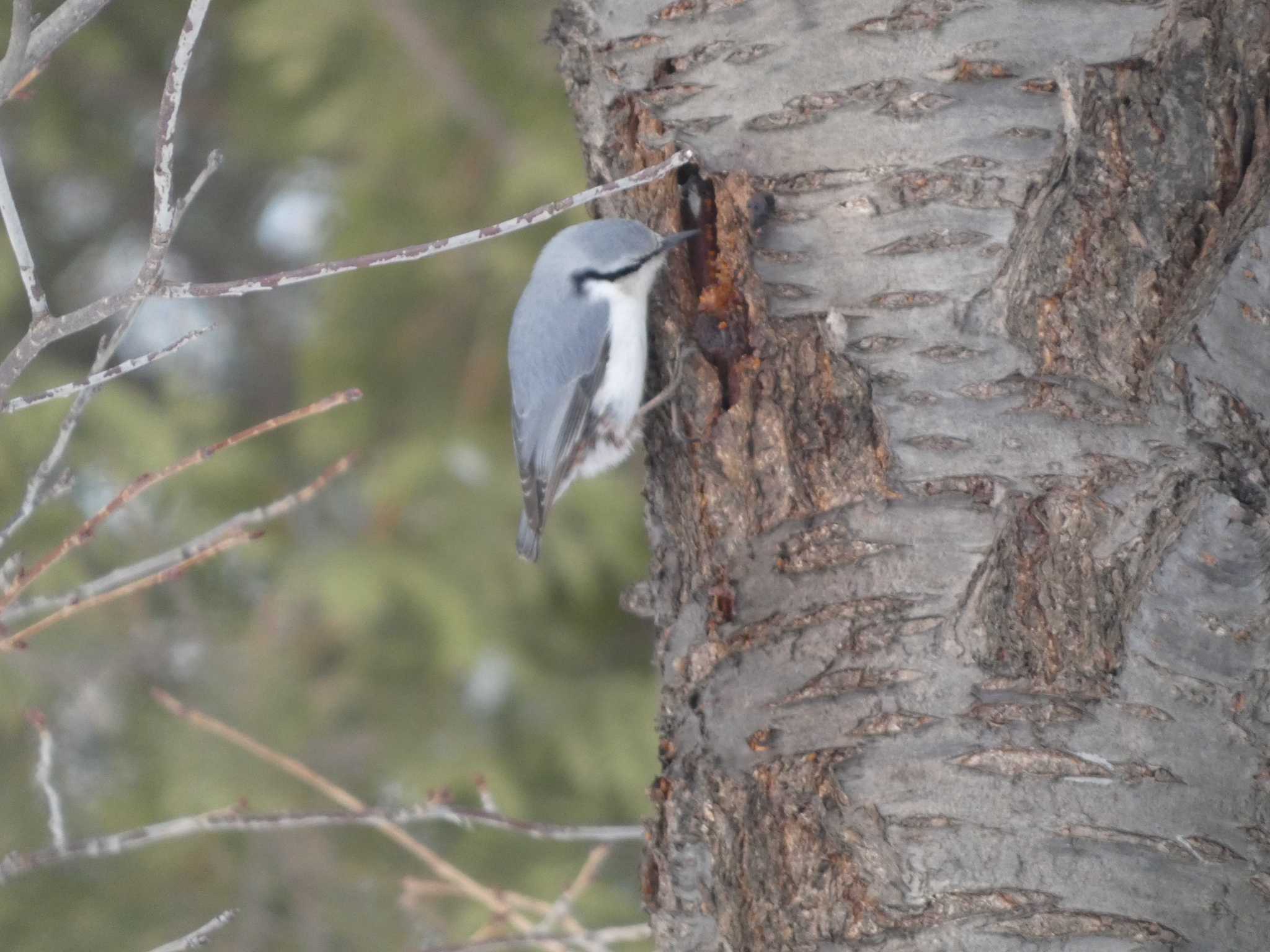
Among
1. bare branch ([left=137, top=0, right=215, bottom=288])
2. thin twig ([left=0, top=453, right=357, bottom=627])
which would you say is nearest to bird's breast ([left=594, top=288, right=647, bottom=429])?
thin twig ([left=0, top=453, right=357, bottom=627])

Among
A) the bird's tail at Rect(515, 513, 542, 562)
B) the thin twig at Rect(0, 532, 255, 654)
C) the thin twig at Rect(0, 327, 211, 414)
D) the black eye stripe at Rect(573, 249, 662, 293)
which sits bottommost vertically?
the thin twig at Rect(0, 532, 255, 654)

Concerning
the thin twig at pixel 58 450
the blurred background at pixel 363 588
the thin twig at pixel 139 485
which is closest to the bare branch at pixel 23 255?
the thin twig at pixel 58 450

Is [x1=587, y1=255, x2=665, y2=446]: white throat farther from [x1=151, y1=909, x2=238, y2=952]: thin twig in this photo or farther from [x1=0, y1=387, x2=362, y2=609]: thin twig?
[x1=151, y1=909, x2=238, y2=952]: thin twig

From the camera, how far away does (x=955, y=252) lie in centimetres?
169

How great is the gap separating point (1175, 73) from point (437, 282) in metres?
3.22

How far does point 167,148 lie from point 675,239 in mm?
876

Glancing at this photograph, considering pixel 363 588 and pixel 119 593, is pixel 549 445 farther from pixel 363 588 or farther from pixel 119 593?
pixel 363 588

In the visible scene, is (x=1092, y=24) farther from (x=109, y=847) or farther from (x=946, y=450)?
(x=109, y=847)

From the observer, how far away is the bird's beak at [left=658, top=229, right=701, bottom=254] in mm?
1999

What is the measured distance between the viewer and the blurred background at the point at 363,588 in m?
4.28

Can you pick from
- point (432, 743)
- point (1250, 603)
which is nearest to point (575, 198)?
point (1250, 603)

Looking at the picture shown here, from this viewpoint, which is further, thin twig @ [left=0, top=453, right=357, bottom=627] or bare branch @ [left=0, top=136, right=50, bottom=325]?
thin twig @ [left=0, top=453, right=357, bottom=627]

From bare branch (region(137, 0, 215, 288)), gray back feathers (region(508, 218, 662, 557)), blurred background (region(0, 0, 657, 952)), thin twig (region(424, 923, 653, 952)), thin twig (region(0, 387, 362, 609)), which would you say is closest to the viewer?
bare branch (region(137, 0, 215, 288))

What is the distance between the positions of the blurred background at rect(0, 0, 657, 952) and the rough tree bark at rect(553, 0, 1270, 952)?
2.41 m
